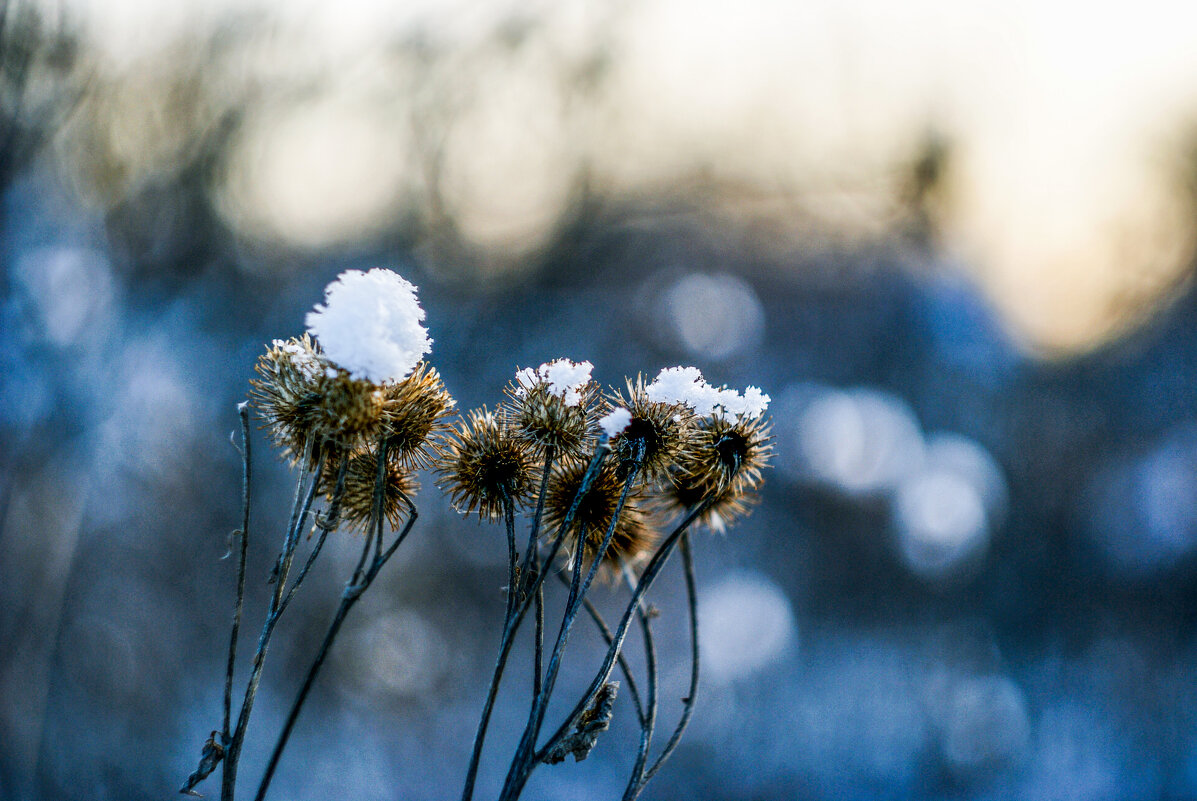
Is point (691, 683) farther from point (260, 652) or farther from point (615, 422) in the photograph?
point (260, 652)

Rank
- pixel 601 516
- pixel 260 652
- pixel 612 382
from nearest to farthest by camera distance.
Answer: pixel 260 652
pixel 601 516
pixel 612 382

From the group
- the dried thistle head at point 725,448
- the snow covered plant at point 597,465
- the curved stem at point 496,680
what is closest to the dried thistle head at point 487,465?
the snow covered plant at point 597,465

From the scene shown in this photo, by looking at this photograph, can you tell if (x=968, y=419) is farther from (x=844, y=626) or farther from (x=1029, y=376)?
(x=844, y=626)

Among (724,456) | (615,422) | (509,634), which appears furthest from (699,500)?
(509,634)

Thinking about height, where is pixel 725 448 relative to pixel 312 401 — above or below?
above

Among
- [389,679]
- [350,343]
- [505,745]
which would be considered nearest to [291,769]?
[389,679]

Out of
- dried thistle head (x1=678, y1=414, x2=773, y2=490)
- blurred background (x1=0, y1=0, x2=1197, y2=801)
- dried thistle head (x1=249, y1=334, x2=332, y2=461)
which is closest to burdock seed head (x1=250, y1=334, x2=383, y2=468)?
dried thistle head (x1=249, y1=334, x2=332, y2=461)

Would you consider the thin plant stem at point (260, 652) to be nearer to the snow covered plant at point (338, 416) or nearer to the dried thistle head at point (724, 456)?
the snow covered plant at point (338, 416)
